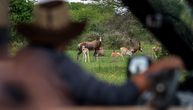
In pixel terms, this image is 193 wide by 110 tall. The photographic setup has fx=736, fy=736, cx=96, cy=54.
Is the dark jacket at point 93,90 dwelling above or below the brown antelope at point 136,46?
above

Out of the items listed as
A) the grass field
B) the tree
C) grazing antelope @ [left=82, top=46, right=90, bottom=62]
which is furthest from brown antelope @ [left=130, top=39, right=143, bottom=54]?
the tree

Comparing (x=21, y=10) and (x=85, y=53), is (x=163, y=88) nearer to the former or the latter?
(x=21, y=10)

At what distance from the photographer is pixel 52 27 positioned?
2906 millimetres

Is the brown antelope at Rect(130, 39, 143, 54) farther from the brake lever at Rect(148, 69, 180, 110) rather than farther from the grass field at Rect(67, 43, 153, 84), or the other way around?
the brake lever at Rect(148, 69, 180, 110)

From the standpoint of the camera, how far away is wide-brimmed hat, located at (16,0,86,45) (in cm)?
288

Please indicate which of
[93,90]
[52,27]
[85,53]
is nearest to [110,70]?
[85,53]

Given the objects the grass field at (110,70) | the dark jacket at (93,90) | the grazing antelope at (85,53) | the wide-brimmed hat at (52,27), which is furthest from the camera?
the grazing antelope at (85,53)

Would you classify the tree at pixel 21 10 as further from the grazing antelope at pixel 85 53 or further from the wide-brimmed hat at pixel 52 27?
the wide-brimmed hat at pixel 52 27

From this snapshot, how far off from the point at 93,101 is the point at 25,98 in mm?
258

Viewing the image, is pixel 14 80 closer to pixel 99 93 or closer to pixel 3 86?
pixel 3 86

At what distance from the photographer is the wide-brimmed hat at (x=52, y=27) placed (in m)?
2.88

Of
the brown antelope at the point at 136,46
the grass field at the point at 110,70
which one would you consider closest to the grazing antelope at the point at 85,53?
the brown antelope at the point at 136,46

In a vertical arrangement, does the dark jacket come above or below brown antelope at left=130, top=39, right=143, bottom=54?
above

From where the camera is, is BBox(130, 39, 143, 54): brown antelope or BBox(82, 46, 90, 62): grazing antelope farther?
BBox(82, 46, 90, 62): grazing antelope
